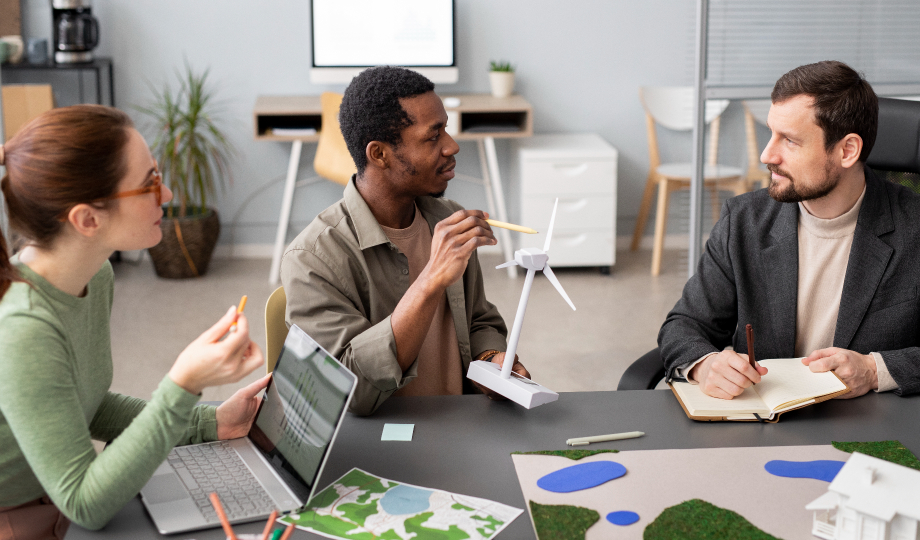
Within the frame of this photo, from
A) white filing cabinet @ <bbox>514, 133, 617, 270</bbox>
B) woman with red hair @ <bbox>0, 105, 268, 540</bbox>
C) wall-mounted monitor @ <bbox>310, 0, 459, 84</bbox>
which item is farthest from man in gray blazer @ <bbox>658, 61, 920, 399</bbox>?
wall-mounted monitor @ <bbox>310, 0, 459, 84</bbox>

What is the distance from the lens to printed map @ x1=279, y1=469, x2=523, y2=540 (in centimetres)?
108

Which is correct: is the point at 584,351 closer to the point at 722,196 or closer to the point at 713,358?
the point at 722,196

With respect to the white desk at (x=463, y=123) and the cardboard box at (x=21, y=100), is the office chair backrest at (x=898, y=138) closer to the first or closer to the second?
the white desk at (x=463, y=123)

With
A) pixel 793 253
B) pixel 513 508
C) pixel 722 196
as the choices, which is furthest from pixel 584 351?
pixel 513 508

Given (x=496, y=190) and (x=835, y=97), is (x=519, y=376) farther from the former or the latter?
(x=496, y=190)

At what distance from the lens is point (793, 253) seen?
5.66 feet

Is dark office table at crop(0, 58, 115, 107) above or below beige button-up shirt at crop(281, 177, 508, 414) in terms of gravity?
above

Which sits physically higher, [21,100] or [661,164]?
[21,100]

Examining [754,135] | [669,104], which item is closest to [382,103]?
[754,135]

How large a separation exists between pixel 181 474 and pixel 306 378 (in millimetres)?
221

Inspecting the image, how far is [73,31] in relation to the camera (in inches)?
164

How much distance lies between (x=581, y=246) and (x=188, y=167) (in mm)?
1999

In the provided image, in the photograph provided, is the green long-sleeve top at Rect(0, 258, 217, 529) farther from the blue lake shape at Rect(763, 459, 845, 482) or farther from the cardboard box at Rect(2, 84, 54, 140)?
the cardboard box at Rect(2, 84, 54, 140)

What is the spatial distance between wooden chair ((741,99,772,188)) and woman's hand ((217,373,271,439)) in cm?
216
